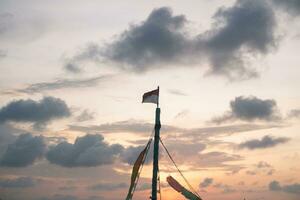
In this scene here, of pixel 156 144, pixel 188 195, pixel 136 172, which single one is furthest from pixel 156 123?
pixel 188 195

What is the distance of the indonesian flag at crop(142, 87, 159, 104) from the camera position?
5841cm

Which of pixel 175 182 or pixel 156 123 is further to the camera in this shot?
pixel 175 182

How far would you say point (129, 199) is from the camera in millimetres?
60188

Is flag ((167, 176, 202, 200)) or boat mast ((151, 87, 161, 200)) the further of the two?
flag ((167, 176, 202, 200))

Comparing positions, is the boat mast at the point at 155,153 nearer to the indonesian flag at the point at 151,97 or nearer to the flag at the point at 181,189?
the indonesian flag at the point at 151,97

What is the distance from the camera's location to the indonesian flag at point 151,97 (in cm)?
5841

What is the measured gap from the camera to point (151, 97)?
58.6 m

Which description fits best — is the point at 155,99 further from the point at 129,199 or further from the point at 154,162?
the point at 129,199

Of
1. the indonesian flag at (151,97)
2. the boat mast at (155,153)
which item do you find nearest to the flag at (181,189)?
the boat mast at (155,153)

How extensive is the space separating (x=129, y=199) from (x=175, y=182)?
696cm

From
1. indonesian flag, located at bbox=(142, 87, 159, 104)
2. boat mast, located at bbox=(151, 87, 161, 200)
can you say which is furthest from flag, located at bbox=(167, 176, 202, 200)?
indonesian flag, located at bbox=(142, 87, 159, 104)

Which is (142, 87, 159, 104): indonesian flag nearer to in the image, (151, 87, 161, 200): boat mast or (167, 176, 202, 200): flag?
(151, 87, 161, 200): boat mast

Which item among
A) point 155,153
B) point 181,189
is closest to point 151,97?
point 155,153

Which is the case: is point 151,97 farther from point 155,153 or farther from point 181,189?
point 181,189
